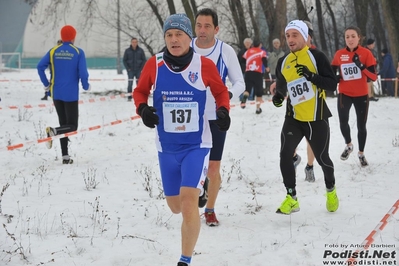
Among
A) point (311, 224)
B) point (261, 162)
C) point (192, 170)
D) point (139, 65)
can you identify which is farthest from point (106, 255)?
point (139, 65)

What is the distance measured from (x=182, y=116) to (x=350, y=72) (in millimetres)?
4585

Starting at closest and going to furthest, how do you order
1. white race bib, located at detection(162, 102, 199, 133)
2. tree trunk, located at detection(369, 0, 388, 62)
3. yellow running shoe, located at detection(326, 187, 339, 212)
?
white race bib, located at detection(162, 102, 199, 133) < yellow running shoe, located at detection(326, 187, 339, 212) < tree trunk, located at detection(369, 0, 388, 62)

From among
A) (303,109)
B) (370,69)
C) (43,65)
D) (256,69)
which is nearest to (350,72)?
(370,69)

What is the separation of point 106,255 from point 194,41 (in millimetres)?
2308

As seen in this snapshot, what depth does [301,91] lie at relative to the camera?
5953mm

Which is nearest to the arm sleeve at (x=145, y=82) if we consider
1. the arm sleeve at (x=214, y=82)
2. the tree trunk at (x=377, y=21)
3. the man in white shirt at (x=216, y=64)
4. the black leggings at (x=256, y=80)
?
the arm sleeve at (x=214, y=82)

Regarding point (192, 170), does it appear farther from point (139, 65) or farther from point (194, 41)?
point (139, 65)

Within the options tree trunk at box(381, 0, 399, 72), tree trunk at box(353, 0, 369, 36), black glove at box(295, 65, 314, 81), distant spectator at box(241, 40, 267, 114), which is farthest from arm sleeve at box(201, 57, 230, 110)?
tree trunk at box(353, 0, 369, 36)

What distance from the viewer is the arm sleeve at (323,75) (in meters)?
5.73

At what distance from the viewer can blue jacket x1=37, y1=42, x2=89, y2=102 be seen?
28.8 feet

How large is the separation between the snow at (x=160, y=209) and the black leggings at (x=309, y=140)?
0.44m

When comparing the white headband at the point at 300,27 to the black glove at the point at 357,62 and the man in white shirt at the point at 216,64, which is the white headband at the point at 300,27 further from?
the black glove at the point at 357,62

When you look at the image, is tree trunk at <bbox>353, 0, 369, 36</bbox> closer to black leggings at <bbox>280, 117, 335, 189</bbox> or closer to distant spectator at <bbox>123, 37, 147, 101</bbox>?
distant spectator at <bbox>123, 37, 147, 101</bbox>

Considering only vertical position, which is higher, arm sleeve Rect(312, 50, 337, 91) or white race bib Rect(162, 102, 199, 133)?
arm sleeve Rect(312, 50, 337, 91)
